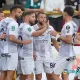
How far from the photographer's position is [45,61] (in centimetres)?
1109

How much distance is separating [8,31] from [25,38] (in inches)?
16.8

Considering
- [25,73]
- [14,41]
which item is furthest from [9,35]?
[25,73]

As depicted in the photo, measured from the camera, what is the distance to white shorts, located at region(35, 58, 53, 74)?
1104cm

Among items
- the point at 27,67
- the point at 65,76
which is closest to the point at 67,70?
the point at 65,76

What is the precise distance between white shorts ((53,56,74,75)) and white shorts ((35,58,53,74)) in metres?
0.13

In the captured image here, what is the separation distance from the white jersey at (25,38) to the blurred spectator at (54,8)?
10.2 feet

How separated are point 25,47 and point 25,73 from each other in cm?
59

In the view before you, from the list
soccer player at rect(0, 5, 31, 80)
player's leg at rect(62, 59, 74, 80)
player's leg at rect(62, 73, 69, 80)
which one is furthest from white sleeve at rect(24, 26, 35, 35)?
player's leg at rect(62, 73, 69, 80)

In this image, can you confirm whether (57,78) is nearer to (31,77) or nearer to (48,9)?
(31,77)

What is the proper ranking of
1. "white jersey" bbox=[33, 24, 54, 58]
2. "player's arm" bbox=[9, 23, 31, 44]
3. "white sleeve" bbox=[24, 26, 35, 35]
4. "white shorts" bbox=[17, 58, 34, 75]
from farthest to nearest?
1. "white jersey" bbox=[33, 24, 54, 58]
2. "white shorts" bbox=[17, 58, 34, 75]
3. "white sleeve" bbox=[24, 26, 35, 35]
4. "player's arm" bbox=[9, 23, 31, 44]

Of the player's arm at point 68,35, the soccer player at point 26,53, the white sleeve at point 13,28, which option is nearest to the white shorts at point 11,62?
the soccer player at point 26,53

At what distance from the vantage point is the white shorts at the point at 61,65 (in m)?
11.0

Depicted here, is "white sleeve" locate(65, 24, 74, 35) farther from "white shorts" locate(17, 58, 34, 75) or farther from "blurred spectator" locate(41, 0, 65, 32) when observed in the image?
"blurred spectator" locate(41, 0, 65, 32)

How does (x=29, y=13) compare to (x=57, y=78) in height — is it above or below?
above
